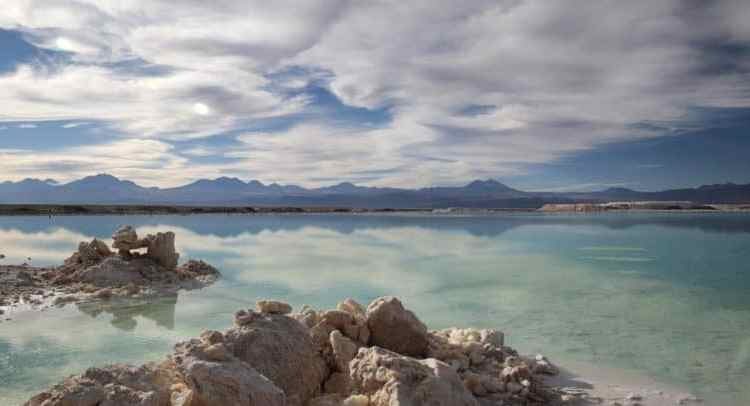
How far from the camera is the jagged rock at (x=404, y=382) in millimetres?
4629

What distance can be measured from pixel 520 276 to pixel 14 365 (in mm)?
12787

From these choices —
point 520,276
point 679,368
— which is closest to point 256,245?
point 520,276

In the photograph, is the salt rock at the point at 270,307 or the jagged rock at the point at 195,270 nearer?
the salt rock at the point at 270,307

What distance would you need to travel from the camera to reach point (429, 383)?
15.5 feet

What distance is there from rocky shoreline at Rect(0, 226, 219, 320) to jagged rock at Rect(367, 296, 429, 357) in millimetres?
8199

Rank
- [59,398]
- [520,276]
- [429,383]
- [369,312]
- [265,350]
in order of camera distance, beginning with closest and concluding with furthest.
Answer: [59,398], [429,383], [265,350], [369,312], [520,276]

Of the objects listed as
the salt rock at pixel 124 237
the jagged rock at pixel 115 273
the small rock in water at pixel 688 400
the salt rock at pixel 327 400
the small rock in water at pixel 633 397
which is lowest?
the small rock in water at pixel 688 400

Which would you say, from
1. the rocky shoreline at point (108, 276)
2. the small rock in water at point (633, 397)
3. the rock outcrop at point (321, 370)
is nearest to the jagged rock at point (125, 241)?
the rocky shoreline at point (108, 276)

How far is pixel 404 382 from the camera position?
4.75 metres

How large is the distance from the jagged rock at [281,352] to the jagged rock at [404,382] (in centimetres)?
63

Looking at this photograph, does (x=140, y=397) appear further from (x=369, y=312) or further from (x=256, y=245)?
(x=256, y=245)

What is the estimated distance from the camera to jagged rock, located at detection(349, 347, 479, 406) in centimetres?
463

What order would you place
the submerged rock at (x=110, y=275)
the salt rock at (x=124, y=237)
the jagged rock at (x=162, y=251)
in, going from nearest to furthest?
1. the submerged rock at (x=110, y=275)
2. the salt rock at (x=124, y=237)
3. the jagged rock at (x=162, y=251)

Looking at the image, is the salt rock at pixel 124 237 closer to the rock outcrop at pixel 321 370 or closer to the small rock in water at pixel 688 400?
the rock outcrop at pixel 321 370
